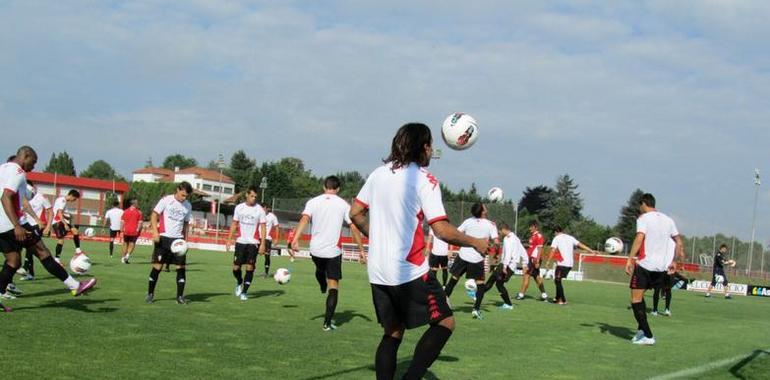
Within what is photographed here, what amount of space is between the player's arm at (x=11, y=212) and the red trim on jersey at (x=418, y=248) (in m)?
6.18

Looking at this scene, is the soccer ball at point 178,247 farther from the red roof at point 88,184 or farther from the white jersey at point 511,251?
the red roof at point 88,184

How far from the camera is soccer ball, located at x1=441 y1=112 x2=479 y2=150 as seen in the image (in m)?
10.3

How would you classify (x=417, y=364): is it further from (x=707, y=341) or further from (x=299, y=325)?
(x=707, y=341)

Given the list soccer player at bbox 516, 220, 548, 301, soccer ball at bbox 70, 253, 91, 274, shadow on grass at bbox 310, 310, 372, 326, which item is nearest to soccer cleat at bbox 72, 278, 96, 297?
soccer ball at bbox 70, 253, 91, 274

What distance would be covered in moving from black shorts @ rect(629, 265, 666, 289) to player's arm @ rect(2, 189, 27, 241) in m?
8.48

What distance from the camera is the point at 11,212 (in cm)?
919

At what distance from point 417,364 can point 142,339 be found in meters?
4.30

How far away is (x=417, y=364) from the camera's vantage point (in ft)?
17.0

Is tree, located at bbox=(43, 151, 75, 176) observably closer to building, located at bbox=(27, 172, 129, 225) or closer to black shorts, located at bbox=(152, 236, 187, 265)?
building, located at bbox=(27, 172, 129, 225)

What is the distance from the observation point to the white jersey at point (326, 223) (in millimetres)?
10844

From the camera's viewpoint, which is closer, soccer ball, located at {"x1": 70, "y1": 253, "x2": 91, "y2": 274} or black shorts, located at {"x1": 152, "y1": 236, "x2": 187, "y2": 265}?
soccer ball, located at {"x1": 70, "y1": 253, "x2": 91, "y2": 274}

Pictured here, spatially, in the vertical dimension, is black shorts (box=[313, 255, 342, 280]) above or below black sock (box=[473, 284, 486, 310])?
above

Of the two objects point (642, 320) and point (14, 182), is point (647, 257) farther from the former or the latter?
point (14, 182)

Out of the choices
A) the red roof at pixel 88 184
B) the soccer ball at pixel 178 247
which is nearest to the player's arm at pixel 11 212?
the soccer ball at pixel 178 247
